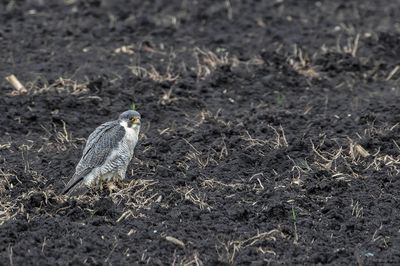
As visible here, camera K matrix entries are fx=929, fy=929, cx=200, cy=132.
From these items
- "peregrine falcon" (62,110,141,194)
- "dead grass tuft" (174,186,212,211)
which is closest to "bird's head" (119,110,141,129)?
"peregrine falcon" (62,110,141,194)

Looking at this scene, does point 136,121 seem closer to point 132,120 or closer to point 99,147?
point 132,120

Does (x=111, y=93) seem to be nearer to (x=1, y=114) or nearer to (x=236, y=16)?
(x=1, y=114)

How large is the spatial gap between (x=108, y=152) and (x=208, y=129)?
126 centimetres

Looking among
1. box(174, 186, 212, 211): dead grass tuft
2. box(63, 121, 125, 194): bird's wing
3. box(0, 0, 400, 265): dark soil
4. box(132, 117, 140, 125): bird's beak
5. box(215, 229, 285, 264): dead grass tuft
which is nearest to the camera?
box(215, 229, 285, 264): dead grass tuft

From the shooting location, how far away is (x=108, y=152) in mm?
7664

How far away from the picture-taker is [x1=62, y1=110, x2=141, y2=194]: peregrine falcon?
24.5 feet

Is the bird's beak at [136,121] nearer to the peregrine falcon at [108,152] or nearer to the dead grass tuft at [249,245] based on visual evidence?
the peregrine falcon at [108,152]

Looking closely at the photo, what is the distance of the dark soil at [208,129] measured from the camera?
6.45m

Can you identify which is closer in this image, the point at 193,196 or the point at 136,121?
the point at 193,196

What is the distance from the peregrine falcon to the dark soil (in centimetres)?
20

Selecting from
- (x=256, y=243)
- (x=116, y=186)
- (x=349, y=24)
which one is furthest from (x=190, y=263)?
(x=349, y=24)

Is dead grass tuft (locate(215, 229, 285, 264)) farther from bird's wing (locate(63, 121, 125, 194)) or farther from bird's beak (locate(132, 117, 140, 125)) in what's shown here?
bird's beak (locate(132, 117, 140, 125))

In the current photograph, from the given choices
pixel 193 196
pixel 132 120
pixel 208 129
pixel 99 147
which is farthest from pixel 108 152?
pixel 208 129

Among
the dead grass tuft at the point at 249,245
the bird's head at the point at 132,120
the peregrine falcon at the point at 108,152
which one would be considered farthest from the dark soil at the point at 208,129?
the bird's head at the point at 132,120
